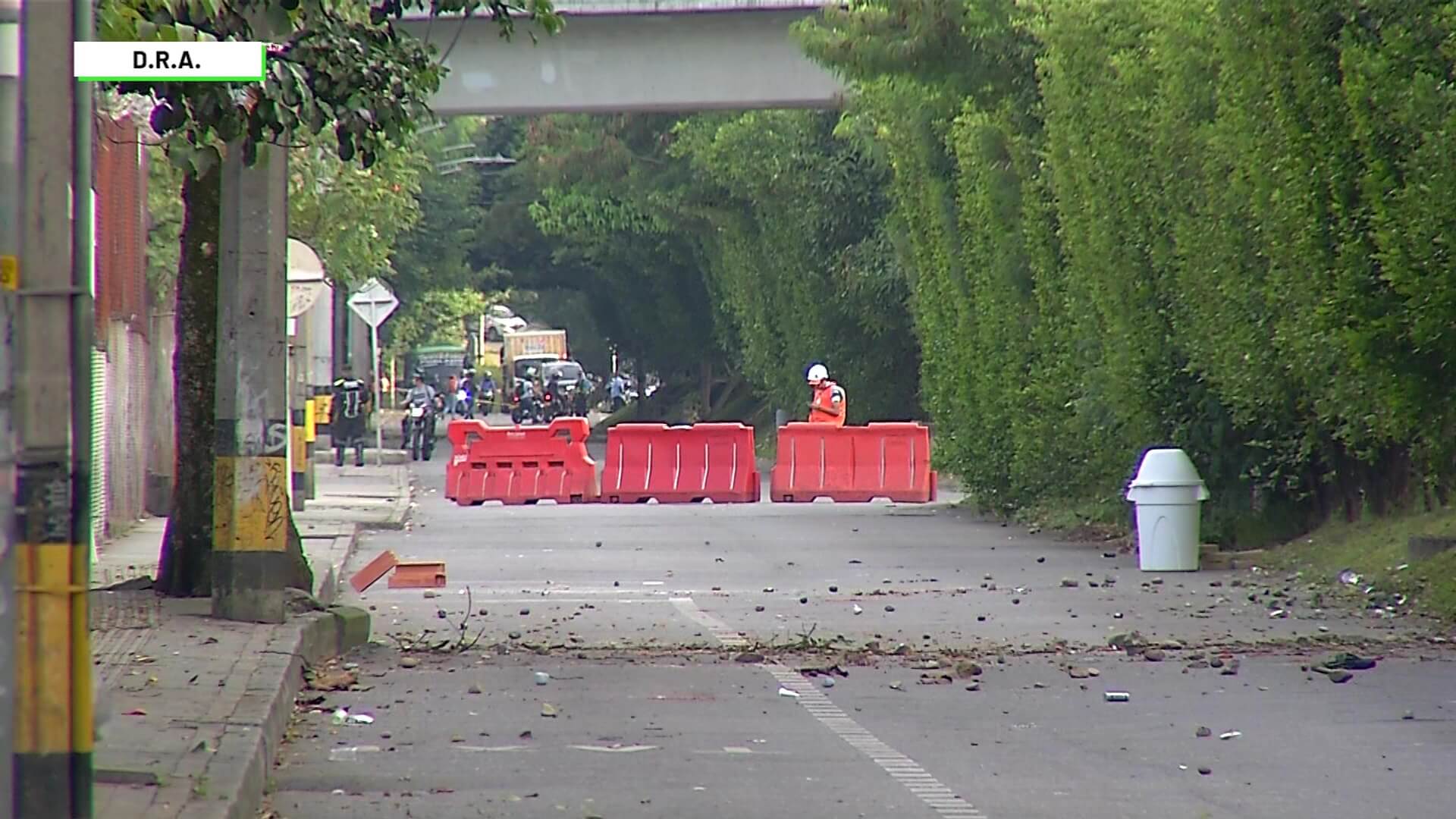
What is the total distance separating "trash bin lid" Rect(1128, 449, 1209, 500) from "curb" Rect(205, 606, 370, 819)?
24.5 ft

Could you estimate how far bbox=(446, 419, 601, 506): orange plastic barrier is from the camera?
96.7ft

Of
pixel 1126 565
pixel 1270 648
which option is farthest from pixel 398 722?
pixel 1126 565

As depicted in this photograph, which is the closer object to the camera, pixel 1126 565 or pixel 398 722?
pixel 398 722

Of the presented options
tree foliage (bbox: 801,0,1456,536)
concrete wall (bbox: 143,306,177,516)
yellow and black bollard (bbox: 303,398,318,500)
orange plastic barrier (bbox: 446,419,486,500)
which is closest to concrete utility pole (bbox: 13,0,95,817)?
tree foliage (bbox: 801,0,1456,536)

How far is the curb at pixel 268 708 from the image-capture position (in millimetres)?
7605

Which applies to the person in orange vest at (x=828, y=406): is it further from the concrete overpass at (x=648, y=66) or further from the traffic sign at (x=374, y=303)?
the traffic sign at (x=374, y=303)

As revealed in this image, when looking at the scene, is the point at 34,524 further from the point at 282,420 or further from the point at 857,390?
the point at 857,390

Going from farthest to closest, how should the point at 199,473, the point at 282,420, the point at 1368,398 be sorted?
the point at 1368,398, the point at 199,473, the point at 282,420

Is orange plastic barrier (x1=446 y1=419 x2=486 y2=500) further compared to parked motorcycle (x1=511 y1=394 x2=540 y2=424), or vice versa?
parked motorcycle (x1=511 y1=394 x2=540 y2=424)

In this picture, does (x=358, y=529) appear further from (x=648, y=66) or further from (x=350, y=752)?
(x=350, y=752)

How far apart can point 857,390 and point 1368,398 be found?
3018 cm

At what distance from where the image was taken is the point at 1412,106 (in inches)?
520

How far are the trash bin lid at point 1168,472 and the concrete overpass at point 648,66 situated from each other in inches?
571

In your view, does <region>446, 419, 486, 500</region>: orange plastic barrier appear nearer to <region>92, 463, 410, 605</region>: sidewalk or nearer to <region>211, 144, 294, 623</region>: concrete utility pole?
<region>92, 463, 410, 605</region>: sidewalk
